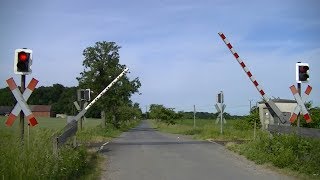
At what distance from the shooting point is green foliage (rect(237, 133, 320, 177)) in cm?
1205

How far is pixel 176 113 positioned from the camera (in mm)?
77375

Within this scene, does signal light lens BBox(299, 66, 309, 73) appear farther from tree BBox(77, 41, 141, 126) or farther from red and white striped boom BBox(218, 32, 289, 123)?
tree BBox(77, 41, 141, 126)

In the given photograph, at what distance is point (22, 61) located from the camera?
11.0 meters

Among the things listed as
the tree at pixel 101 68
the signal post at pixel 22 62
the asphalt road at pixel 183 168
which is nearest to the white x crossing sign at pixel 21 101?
the signal post at pixel 22 62

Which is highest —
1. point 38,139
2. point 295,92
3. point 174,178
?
point 295,92

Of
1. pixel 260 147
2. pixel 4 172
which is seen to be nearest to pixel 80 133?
pixel 260 147

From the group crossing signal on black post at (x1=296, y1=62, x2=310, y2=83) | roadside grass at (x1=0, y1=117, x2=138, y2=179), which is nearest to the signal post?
roadside grass at (x1=0, y1=117, x2=138, y2=179)

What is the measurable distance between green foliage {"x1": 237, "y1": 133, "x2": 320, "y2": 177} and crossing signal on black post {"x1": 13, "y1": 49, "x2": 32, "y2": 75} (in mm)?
7367

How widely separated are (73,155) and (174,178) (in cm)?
275

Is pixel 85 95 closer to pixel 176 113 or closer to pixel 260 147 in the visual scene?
pixel 260 147

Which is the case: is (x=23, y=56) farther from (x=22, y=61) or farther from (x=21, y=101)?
→ (x=21, y=101)

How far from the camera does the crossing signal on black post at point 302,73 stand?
15438mm

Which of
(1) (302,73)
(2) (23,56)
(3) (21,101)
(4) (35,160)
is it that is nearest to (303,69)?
(1) (302,73)

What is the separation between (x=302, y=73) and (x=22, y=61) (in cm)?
925
